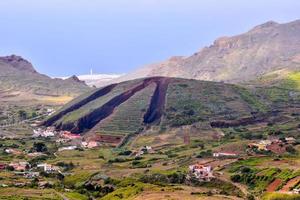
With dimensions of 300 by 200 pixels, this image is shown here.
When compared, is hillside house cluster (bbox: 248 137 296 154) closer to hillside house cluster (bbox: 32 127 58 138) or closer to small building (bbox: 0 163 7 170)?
small building (bbox: 0 163 7 170)

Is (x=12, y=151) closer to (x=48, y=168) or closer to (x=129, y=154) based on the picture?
(x=48, y=168)

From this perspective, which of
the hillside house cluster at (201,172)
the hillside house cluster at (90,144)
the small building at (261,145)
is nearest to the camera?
the hillside house cluster at (201,172)

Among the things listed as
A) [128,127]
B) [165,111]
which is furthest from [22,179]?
[165,111]

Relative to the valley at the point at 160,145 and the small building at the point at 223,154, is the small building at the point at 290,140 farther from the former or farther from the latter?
the small building at the point at 223,154

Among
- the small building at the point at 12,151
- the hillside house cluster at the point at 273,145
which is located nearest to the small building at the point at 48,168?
the small building at the point at 12,151

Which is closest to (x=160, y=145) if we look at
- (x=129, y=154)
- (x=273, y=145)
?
(x=129, y=154)

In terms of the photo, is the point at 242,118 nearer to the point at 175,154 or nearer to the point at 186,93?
the point at 186,93

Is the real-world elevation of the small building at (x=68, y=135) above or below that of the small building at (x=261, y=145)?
above
